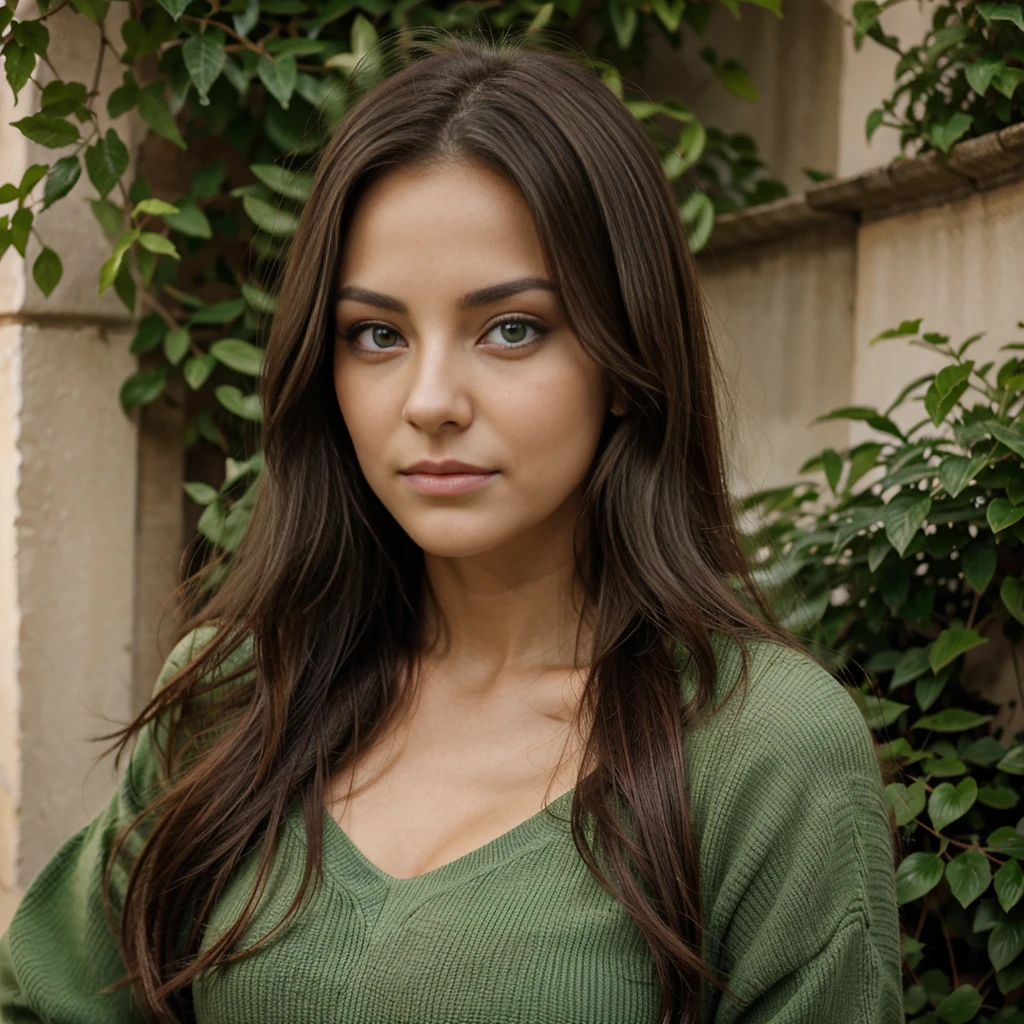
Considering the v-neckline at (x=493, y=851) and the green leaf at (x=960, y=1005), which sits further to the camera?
the green leaf at (x=960, y=1005)

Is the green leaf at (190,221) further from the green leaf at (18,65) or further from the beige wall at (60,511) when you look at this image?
the green leaf at (18,65)

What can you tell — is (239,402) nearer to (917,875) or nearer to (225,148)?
(225,148)

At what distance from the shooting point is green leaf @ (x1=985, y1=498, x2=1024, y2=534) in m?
1.40

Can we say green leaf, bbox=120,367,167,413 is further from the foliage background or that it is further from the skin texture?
the skin texture

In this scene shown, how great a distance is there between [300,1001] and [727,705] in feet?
1.64

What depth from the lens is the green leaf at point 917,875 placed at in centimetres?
145

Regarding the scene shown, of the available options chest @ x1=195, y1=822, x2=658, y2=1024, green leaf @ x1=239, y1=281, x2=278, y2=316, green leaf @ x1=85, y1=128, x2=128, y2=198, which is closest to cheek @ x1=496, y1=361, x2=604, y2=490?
chest @ x1=195, y1=822, x2=658, y2=1024

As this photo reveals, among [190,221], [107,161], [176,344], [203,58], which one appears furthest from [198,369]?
[203,58]

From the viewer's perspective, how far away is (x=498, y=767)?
1381 mm

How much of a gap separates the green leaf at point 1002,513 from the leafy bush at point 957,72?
1.58ft

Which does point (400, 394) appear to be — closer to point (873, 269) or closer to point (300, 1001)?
point (300, 1001)

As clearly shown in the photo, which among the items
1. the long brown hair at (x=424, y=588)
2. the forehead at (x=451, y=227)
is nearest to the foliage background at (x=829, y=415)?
the long brown hair at (x=424, y=588)

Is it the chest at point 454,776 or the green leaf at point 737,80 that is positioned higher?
the green leaf at point 737,80

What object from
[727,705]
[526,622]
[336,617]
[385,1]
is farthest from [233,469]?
[727,705]
